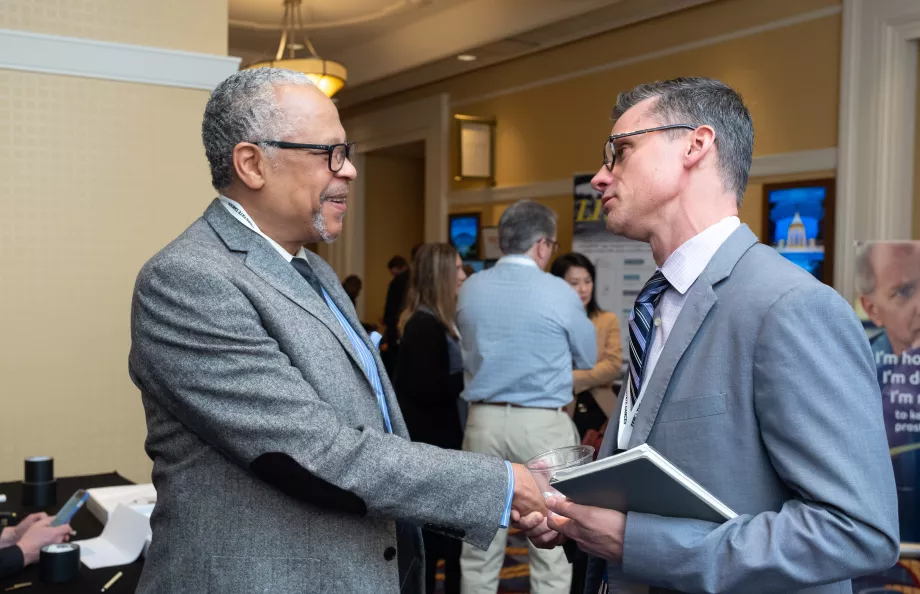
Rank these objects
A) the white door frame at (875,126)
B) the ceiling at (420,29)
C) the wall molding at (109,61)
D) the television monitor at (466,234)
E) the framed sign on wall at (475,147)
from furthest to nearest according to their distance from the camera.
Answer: the television monitor at (466,234)
the framed sign on wall at (475,147)
the ceiling at (420,29)
the white door frame at (875,126)
the wall molding at (109,61)

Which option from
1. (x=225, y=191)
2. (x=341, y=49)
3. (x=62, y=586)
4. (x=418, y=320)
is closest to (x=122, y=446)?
(x=418, y=320)

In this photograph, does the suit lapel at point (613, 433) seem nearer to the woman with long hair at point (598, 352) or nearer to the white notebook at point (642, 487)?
the white notebook at point (642, 487)

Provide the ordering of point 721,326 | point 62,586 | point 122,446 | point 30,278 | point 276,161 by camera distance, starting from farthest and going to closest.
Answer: point 122,446 < point 30,278 < point 62,586 < point 276,161 < point 721,326

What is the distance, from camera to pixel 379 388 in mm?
1604

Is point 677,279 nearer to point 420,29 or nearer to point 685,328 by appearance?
point 685,328

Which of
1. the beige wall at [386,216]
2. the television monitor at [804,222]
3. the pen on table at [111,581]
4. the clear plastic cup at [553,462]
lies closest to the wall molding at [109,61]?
the pen on table at [111,581]

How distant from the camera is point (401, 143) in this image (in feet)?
32.2

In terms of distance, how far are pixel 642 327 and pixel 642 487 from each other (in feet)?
1.07

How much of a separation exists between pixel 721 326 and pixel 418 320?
266 cm

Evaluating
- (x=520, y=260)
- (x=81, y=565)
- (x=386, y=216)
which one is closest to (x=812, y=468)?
(x=81, y=565)

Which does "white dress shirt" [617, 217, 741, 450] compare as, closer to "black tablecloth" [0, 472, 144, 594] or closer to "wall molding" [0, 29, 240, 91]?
"black tablecloth" [0, 472, 144, 594]

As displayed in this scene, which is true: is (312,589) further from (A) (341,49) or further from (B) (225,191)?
(A) (341,49)

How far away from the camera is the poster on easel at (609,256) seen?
639 cm

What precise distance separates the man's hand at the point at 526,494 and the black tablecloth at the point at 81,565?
0.94 metres
